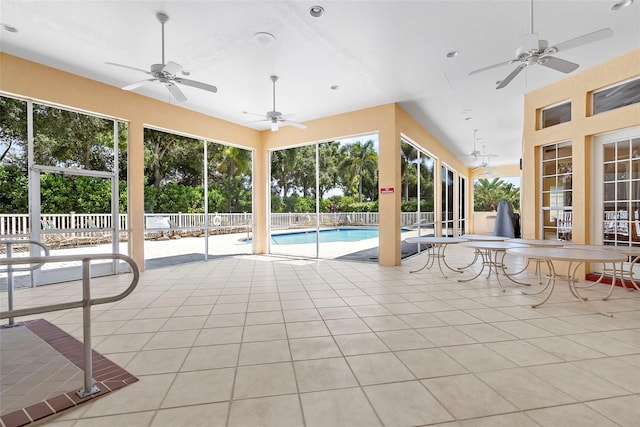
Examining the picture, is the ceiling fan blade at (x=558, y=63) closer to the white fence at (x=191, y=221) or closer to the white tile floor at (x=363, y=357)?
the white tile floor at (x=363, y=357)

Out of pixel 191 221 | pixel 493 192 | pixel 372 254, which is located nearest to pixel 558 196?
pixel 372 254

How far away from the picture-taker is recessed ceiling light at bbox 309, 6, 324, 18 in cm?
334

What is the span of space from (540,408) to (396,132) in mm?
5345

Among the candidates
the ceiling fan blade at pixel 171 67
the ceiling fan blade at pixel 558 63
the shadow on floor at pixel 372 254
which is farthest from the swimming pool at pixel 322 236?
the ceiling fan blade at pixel 558 63

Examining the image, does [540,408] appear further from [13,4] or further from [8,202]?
[8,202]

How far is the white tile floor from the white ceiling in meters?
3.39

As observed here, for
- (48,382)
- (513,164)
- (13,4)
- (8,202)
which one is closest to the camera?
(48,382)

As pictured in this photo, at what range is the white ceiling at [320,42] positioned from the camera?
3.39 meters

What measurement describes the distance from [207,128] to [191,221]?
A: 219 cm

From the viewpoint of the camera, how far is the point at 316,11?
3.39 metres

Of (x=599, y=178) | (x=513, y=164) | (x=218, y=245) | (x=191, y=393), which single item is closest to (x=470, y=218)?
(x=513, y=164)

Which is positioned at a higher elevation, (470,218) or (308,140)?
(308,140)

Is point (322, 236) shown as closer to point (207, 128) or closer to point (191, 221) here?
point (191, 221)

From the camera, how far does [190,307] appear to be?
371 centimetres
